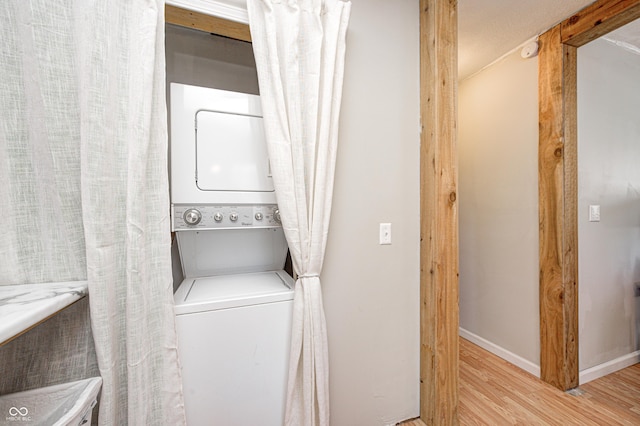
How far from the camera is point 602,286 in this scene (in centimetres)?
200

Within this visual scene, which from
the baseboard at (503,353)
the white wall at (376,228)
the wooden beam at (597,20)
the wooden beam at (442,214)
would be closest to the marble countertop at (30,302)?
the white wall at (376,228)

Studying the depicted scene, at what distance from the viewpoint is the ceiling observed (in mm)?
1657

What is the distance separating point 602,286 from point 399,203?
1.91 metres

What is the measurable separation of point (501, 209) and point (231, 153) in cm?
227

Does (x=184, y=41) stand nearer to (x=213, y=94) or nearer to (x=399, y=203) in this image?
(x=213, y=94)

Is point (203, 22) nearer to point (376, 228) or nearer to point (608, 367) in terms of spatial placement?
point (376, 228)

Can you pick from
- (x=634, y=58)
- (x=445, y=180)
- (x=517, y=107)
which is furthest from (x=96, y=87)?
(x=634, y=58)

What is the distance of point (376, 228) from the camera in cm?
143

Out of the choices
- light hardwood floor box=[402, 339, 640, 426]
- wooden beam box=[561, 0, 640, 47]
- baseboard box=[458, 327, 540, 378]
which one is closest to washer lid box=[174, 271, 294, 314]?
light hardwood floor box=[402, 339, 640, 426]

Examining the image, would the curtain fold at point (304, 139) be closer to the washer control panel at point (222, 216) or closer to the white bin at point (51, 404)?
the washer control panel at point (222, 216)

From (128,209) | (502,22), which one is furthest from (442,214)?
(502,22)

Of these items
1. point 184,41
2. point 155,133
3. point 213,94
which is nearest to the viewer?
point 155,133

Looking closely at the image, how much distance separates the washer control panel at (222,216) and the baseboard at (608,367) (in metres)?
2.52

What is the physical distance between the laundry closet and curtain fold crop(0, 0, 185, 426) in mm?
103
